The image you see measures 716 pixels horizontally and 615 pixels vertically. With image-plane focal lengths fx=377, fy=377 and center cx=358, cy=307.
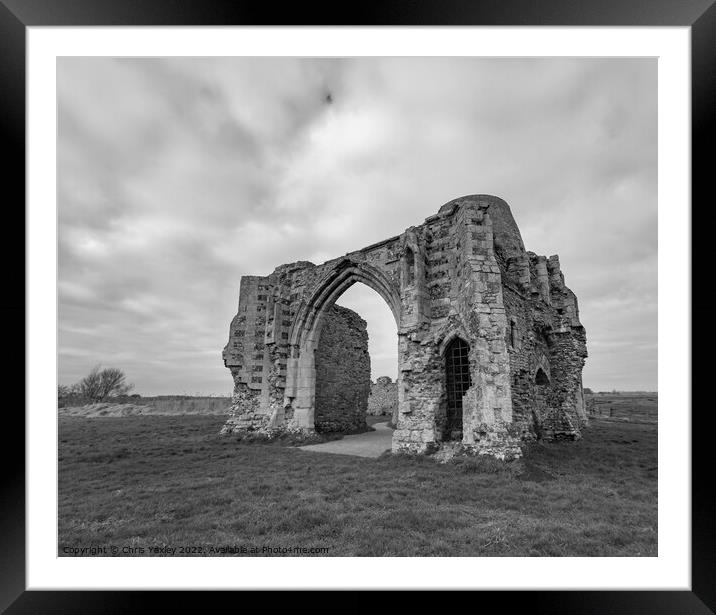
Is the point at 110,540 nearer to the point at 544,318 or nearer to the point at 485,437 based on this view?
the point at 485,437

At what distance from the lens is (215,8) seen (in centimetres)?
332

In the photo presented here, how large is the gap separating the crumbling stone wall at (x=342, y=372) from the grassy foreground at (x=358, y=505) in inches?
249

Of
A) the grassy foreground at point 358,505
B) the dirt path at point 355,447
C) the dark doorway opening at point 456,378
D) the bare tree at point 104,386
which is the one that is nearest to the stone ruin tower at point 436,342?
the dark doorway opening at point 456,378

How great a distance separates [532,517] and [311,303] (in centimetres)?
1211

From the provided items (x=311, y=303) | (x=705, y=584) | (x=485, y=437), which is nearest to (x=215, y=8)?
(x=705, y=584)

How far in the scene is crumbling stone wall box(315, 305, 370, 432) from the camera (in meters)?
17.1

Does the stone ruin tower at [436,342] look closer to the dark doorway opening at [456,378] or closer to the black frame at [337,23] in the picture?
the dark doorway opening at [456,378]

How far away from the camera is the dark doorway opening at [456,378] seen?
36.0 ft

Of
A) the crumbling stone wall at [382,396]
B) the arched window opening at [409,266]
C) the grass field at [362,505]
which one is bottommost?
the crumbling stone wall at [382,396]

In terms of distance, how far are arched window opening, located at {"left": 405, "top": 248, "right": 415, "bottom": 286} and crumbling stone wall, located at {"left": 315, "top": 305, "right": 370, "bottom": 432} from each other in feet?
20.9

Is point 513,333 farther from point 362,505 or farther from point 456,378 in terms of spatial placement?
point 362,505

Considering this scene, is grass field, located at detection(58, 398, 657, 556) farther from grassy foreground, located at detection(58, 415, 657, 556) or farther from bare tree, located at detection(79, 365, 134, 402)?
bare tree, located at detection(79, 365, 134, 402)

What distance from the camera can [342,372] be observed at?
1830 centimetres


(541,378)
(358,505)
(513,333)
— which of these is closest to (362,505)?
(358,505)
